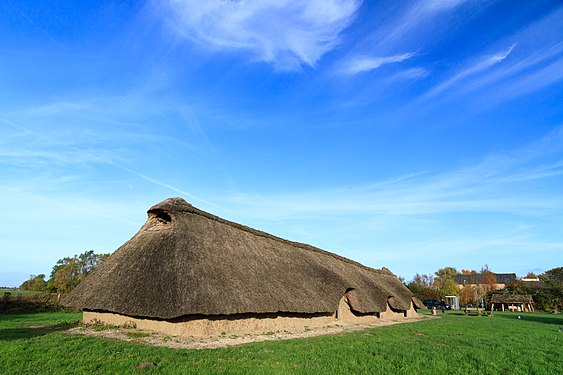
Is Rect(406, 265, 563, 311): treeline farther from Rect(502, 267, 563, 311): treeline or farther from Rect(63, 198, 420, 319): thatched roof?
Rect(63, 198, 420, 319): thatched roof

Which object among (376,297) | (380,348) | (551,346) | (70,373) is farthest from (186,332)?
(376,297)

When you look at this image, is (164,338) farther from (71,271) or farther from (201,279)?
(71,271)

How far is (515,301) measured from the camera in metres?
55.3

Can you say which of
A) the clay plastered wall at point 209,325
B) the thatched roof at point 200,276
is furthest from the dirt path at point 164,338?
the thatched roof at point 200,276

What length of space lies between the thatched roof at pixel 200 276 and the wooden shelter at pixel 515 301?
42.6 metres

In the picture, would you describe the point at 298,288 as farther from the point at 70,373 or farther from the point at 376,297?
the point at 70,373

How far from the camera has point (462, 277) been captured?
97.7 m

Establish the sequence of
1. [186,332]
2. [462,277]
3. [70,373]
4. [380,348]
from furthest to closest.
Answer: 1. [462,277]
2. [186,332]
3. [380,348]
4. [70,373]

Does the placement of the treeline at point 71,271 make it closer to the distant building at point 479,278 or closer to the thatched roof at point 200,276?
the thatched roof at point 200,276

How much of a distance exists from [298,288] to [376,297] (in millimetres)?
10847

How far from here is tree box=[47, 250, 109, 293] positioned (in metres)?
46.5

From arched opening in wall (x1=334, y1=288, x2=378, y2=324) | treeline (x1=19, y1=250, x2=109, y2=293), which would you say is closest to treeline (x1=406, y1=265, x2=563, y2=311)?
arched opening in wall (x1=334, y1=288, x2=378, y2=324)

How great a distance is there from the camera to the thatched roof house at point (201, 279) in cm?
1491

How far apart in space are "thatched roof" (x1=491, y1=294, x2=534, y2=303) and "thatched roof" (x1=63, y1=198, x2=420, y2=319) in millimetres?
42489
